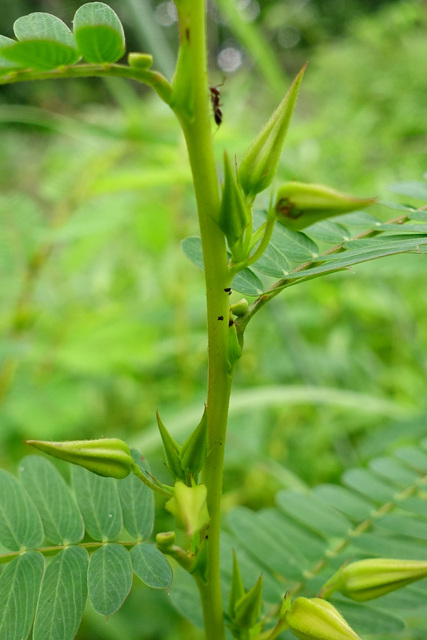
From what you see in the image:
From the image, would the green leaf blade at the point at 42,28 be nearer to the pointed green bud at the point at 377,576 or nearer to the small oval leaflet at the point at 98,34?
the small oval leaflet at the point at 98,34

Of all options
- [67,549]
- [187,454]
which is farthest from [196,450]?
[67,549]

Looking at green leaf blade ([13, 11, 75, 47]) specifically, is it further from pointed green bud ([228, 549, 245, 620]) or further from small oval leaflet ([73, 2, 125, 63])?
pointed green bud ([228, 549, 245, 620])

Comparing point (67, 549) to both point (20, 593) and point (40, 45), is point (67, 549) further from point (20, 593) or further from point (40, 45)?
point (40, 45)

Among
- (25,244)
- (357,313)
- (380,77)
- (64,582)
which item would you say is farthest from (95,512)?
(380,77)

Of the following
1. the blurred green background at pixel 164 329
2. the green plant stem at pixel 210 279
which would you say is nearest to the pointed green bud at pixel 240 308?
the green plant stem at pixel 210 279

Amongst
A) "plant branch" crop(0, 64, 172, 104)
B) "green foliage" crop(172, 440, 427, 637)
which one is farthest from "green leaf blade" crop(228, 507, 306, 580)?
"plant branch" crop(0, 64, 172, 104)

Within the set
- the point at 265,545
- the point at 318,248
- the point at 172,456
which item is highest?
the point at 318,248
